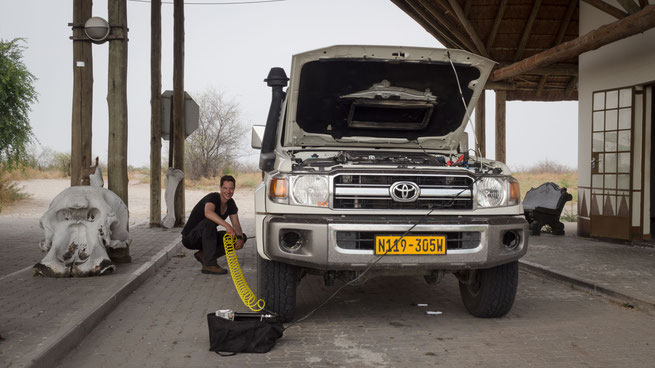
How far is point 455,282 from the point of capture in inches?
308

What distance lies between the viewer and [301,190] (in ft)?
16.7

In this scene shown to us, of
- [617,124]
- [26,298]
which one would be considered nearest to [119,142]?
[26,298]

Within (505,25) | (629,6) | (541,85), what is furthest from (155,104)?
(541,85)

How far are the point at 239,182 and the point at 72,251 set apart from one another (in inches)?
1160

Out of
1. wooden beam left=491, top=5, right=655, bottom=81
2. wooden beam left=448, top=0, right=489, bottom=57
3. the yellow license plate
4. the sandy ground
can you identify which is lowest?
the sandy ground

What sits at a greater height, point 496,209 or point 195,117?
point 195,117

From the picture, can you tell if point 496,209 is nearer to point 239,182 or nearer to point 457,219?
point 457,219

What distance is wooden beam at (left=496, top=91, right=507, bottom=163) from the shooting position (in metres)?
Answer: 16.0

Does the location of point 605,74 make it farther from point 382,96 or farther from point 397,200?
point 397,200

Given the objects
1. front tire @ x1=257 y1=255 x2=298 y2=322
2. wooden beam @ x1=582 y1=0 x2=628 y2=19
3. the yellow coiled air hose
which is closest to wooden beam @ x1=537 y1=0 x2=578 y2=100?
wooden beam @ x1=582 y1=0 x2=628 y2=19

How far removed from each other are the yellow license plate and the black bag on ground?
1019 millimetres

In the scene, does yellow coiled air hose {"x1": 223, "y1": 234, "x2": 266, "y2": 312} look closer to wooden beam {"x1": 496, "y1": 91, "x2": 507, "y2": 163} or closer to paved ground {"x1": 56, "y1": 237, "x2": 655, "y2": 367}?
paved ground {"x1": 56, "y1": 237, "x2": 655, "y2": 367}

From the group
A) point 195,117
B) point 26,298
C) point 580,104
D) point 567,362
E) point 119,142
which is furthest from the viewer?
point 195,117

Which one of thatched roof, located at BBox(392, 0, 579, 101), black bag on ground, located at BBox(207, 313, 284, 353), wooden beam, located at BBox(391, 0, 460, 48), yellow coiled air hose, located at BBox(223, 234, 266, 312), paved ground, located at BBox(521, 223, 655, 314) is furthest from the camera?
wooden beam, located at BBox(391, 0, 460, 48)
